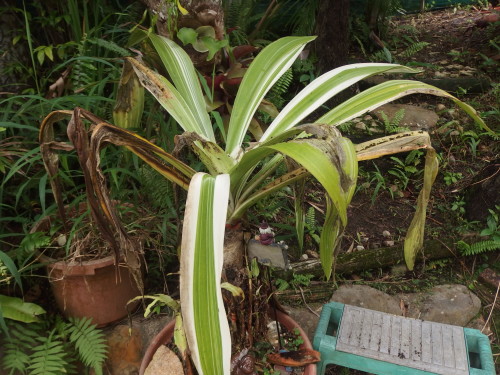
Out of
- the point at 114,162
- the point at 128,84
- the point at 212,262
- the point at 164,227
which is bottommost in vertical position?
the point at 164,227

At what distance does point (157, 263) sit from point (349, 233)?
1016 millimetres

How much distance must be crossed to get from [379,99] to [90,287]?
1.30 m

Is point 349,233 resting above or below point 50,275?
below

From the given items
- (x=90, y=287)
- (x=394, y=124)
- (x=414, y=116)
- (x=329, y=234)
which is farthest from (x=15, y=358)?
(x=414, y=116)

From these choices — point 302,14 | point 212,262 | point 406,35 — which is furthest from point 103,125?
point 406,35

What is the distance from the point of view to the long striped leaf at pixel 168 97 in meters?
1.36

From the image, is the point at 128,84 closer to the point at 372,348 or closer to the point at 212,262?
the point at 212,262

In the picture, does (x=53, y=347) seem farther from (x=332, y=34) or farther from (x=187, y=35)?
(x=332, y=34)

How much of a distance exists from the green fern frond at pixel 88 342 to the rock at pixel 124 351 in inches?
1.8

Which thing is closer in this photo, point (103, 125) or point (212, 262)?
point (212, 262)

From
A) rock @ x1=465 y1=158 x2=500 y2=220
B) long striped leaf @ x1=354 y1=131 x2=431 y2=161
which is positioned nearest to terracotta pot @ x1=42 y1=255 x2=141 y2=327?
long striped leaf @ x1=354 y1=131 x2=431 y2=161

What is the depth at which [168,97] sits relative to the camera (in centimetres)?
136

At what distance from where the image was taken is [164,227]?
1.97 meters

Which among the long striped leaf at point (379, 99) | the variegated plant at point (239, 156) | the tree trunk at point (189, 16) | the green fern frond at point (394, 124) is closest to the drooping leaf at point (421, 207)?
the variegated plant at point (239, 156)
